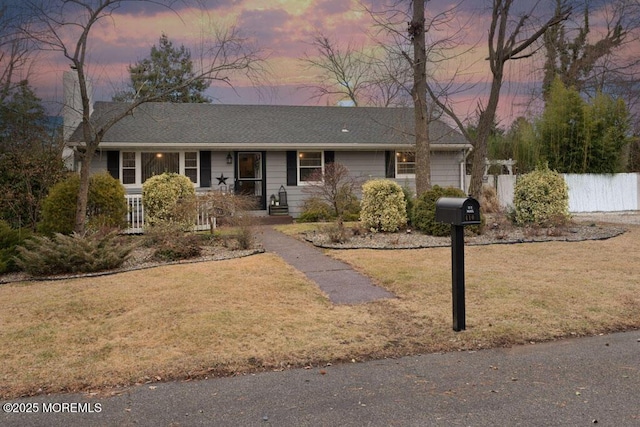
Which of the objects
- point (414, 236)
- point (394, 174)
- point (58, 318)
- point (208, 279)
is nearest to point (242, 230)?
point (208, 279)

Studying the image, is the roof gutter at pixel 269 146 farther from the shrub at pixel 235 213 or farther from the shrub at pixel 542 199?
the shrub at pixel 542 199

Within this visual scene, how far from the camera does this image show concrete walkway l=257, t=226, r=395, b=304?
6.22m

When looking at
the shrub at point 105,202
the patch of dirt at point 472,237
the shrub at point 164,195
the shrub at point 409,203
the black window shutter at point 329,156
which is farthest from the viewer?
the black window shutter at point 329,156

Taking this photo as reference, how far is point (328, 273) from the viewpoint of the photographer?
7.52 metres

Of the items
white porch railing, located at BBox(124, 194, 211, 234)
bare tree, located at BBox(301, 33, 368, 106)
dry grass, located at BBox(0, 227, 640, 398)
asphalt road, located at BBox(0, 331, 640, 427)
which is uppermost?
bare tree, located at BBox(301, 33, 368, 106)

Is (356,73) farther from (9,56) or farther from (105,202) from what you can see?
(105,202)

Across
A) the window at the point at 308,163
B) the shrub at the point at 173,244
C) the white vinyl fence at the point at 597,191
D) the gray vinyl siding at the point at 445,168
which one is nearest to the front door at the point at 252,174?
the window at the point at 308,163

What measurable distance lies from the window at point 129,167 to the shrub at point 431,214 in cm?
975

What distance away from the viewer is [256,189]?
1720cm

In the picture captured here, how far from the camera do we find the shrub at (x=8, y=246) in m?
8.01

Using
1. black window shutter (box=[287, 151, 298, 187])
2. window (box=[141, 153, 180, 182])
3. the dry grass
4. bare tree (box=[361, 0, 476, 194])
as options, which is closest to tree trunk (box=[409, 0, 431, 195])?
bare tree (box=[361, 0, 476, 194])

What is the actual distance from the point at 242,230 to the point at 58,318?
476 centimetres

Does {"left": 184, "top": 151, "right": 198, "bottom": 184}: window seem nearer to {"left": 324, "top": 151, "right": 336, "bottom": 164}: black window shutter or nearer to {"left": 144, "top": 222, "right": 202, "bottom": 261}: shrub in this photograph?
{"left": 324, "top": 151, "right": 336, "bottom": 164}: black window shutter

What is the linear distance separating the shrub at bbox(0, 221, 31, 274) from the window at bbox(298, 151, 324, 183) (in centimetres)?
1001
